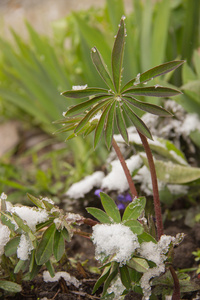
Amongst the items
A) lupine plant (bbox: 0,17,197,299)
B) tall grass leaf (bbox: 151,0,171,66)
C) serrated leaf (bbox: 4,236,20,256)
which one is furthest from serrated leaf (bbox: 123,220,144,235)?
tall grass leaf (bbox: 151,0,171,66)

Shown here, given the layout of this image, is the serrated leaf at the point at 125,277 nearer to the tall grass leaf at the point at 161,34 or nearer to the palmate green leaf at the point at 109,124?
the palmate green leaf at the point at 109,124

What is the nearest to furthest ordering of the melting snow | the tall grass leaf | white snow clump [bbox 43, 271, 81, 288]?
white snow clump [bbox 43, 271, 81, 288]
the melting snow
the tall grass leaf

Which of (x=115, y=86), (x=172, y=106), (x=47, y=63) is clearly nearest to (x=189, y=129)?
(x=172, y=106)

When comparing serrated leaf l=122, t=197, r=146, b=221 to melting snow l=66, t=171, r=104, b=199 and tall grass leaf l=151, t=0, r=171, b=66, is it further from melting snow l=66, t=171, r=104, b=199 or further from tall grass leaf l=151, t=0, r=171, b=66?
tall grass leaf l=151, t=0, r=171, b=66

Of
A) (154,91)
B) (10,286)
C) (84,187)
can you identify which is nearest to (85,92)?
(154,91)

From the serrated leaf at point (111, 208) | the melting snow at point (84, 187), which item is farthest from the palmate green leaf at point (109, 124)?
the melting snow at point (84, 187)

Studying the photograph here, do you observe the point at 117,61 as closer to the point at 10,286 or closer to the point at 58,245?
the point at 58,245

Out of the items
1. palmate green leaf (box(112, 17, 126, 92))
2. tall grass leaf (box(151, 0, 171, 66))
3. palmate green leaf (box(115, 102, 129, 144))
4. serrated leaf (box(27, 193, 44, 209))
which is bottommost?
serrated leaf (box(27, 193, 44, 209))
